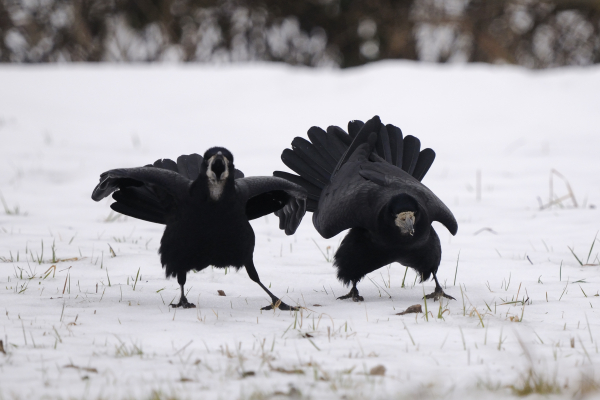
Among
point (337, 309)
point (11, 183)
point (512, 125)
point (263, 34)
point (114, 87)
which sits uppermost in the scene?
point (263, 34)

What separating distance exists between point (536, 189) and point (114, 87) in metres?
7.98

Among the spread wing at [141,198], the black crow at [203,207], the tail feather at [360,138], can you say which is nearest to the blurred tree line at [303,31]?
the tail feather at [360,138]

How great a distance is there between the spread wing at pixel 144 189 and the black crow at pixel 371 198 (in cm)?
104

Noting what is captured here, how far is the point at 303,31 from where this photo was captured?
13258 mm

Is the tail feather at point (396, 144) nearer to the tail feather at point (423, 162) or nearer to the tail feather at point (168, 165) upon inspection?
the tail feather at point (423, 162)

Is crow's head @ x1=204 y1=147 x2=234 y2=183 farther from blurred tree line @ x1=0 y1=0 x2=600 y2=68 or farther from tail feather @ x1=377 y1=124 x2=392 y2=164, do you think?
blurred tree line @ x1=0 y1=0 x2=600 y2=68

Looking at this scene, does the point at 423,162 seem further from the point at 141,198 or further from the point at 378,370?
the point at 378,370

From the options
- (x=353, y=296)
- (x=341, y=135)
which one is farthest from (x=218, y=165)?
(x=341, y=135)

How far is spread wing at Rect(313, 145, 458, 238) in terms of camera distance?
4.21 m

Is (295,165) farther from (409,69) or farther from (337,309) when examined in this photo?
(409,69)

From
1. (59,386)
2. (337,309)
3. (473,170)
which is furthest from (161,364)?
(473,170)

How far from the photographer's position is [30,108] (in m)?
11.7

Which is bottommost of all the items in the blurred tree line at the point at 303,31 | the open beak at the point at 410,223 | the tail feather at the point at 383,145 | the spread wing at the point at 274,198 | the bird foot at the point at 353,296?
the bird foot at the point at 353,296

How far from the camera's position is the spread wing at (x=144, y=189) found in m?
3.87
